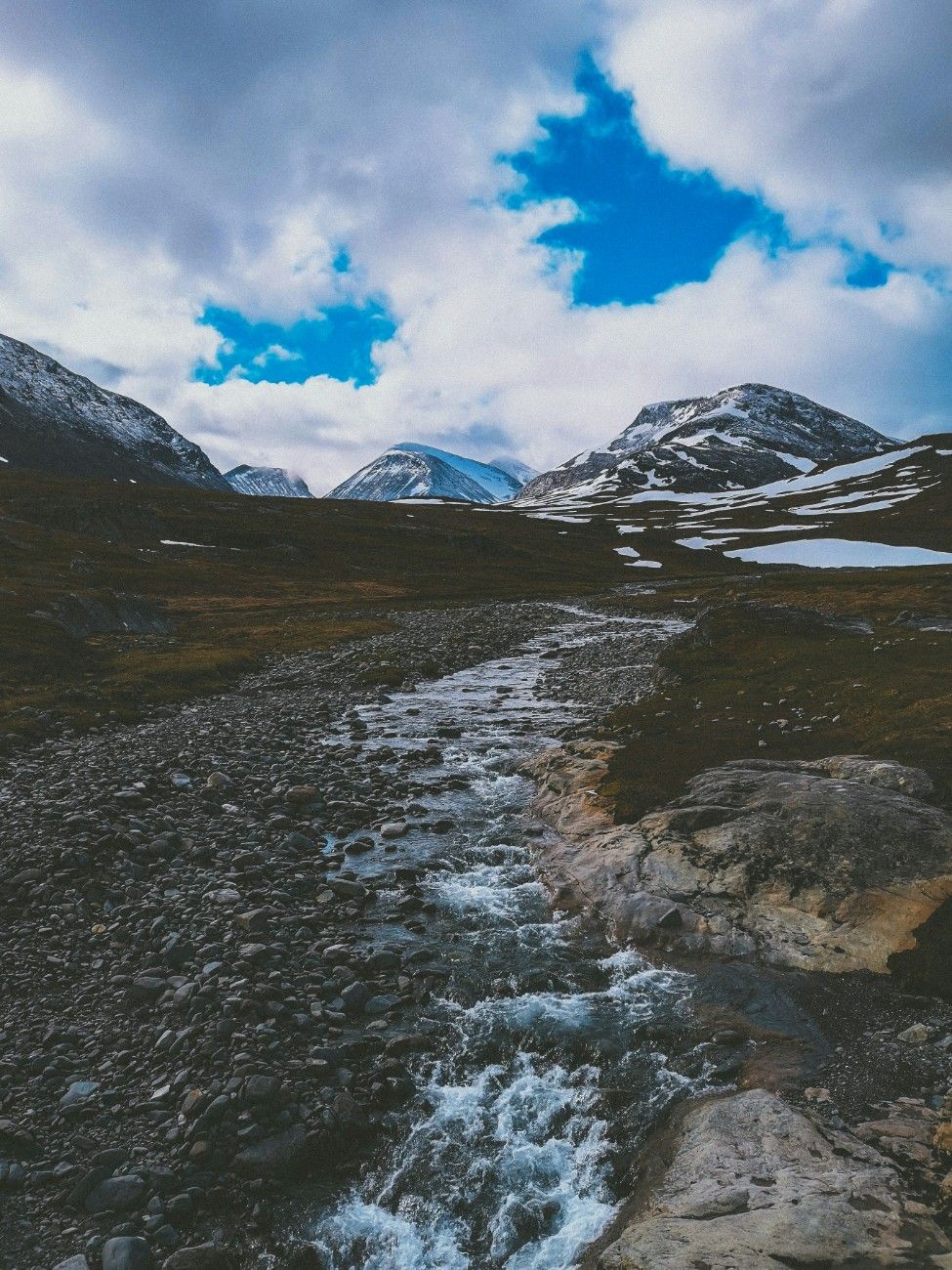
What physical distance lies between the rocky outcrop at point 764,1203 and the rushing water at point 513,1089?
787 millimetres

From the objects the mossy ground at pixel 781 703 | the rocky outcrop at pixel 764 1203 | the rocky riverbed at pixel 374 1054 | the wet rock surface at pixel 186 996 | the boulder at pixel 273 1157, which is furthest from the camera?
the mossy ground at pixel 781 703

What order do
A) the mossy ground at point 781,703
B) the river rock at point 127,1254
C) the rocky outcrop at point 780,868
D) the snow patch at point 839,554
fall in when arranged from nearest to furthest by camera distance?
the river rock at point 127,1254 < the rocky outcrop at point 780,868 < the mossy ground at point 781,703 < the snow patch at point 839,554

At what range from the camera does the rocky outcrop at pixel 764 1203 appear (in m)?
6.48

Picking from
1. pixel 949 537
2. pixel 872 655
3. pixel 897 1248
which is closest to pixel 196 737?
pixel 897 1248

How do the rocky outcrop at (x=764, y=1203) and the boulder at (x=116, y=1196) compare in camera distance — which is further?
the boulder at (x=116, y=1196)

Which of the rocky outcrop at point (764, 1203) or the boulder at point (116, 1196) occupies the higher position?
the rocky outcrop at point (764, 1203)

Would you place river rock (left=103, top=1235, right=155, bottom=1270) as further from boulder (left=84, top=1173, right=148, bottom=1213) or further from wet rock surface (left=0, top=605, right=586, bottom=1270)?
boulder (left=84, top=1173, right=148, bottom=1213)

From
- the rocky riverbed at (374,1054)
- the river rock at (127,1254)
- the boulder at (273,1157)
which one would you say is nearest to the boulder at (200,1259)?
the rocky riverbed at (374,1054)

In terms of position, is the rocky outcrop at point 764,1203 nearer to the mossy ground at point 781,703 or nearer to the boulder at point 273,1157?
the boulder at point 273,1157

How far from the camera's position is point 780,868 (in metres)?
13.8

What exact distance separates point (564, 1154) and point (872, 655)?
29229 millimetres

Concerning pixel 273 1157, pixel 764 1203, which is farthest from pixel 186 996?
pixel 764 1203

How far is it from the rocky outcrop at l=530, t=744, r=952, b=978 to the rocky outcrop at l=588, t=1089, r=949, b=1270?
4.02 meters

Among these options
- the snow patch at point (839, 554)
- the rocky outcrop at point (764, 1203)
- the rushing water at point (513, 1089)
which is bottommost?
the rushing water at point (513, 1089)
